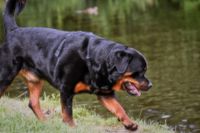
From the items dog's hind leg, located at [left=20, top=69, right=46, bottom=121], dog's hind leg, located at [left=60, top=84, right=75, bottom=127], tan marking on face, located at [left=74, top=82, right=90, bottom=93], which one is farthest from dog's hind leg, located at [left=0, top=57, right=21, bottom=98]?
tan marking on face, located at [left=74, top=82, right=90, bottom=93]

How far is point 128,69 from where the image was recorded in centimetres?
789

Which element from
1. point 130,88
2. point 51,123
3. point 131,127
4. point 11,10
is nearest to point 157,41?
point 11,10

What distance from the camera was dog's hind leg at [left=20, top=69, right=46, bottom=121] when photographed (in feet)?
30.2

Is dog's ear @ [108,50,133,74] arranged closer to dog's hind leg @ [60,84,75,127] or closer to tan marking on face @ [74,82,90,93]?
tan marking on face @ [74,82,90,93]

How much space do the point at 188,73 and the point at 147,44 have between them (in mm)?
8015

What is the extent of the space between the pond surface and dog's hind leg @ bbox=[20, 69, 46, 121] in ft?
14.4

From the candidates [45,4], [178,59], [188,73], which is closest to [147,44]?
[178,59]

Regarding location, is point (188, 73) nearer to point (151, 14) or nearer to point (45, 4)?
point (151, 14)

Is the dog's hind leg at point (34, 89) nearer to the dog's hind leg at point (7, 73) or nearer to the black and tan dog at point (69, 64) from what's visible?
the black and tan dog at point (69, 64)

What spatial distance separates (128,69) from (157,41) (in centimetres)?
2099

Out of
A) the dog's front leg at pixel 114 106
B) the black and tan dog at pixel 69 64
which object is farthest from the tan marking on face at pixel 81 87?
the dog's front leg at pixel 114 106

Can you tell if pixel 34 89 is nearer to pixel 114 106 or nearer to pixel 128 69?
pixel 114 106

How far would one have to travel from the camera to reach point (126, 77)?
799cm

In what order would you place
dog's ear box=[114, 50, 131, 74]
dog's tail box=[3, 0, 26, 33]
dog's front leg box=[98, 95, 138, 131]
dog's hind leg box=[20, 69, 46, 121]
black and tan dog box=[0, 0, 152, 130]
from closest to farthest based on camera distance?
dog's ear box=[114, 50, 131, 74] < black and tan dog box=[0, 0, 152, 130] < dog's front leg box=[98, 95, 138, 131] < dog's hind leg box=[20, 69, 46, 121] < dog's tail box=[3, 0, 26, 33]
